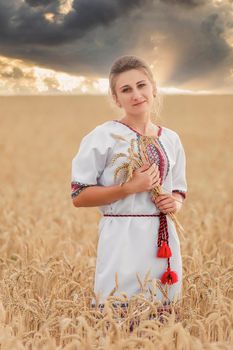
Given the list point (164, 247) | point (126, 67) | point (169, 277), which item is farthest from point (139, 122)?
point (169, 277)

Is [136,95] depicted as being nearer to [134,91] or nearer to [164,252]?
[134,91]

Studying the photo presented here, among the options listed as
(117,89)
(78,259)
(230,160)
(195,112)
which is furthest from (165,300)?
(195,112)

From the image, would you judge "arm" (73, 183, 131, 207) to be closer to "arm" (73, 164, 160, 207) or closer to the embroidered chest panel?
"arm" (73, 164, 160, 207)

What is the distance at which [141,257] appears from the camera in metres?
3.31

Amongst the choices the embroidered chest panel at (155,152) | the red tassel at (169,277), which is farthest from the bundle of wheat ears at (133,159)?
the red tassel at (169,277)

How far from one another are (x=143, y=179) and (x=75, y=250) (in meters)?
3.12

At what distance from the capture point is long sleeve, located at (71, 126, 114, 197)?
325 centimetres

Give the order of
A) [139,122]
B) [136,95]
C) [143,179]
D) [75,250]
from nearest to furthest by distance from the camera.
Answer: [143,179] → [136,95] → [139,122] → [75,250]

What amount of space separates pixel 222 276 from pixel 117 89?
1.47 m

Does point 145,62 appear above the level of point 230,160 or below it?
below

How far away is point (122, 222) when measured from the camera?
3.29 metres

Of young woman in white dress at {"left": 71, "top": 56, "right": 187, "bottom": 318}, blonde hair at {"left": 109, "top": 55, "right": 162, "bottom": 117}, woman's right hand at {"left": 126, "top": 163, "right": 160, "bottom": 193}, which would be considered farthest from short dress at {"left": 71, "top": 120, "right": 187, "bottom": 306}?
blonde hair at {"left": 109, "top": 55, "right": 162, "bottom": 117}

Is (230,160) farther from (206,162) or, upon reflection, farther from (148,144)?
(148,144)

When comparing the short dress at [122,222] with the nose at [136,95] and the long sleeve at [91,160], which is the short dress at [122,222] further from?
the nose at [136,95]
